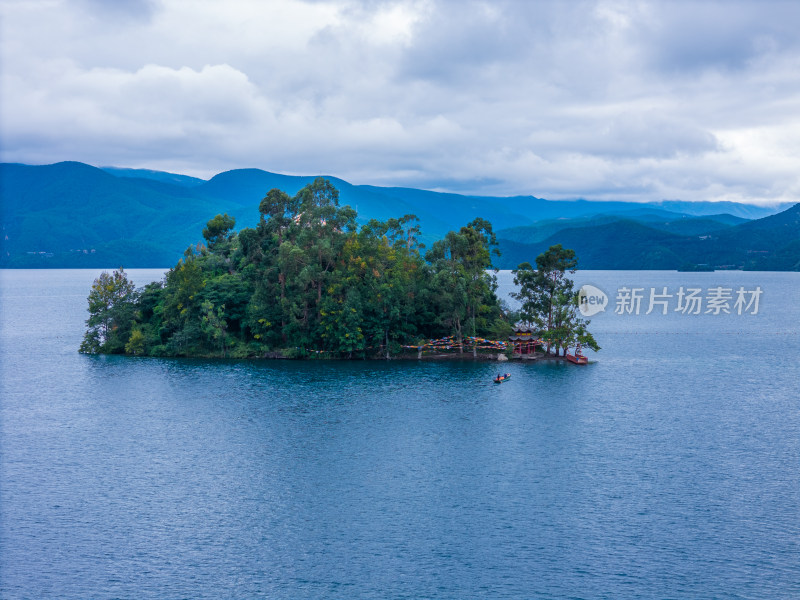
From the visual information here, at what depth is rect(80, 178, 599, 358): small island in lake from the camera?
98750mm

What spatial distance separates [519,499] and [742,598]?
15.3 m

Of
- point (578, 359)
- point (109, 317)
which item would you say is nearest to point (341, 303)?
point (578, 359)

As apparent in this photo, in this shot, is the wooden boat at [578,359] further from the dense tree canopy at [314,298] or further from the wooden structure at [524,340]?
the dense tree canopy at [314,298]

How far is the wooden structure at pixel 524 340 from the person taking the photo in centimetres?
10150

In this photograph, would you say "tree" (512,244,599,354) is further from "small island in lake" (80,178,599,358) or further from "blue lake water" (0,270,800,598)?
"blue lake water" (0,270,800,598)

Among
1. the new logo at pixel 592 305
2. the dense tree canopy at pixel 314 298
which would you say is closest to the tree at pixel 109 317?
the dense tree canopy at pixel 314 298

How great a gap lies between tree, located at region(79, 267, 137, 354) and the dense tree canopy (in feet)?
0.56

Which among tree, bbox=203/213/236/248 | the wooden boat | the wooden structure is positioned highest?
tree, bbox=203/213/236/248

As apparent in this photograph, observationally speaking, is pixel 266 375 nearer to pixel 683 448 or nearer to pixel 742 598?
pixel 683 448

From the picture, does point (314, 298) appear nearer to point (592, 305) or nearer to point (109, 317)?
point (109, 317)

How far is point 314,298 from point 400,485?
184ft

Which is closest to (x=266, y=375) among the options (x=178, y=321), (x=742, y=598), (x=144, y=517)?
(x=178, y=321)

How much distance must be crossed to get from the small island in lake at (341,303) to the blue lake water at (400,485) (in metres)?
12.8

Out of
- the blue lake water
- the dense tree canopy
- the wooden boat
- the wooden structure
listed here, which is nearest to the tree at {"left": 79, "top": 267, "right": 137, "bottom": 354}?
the dense tree canopy
